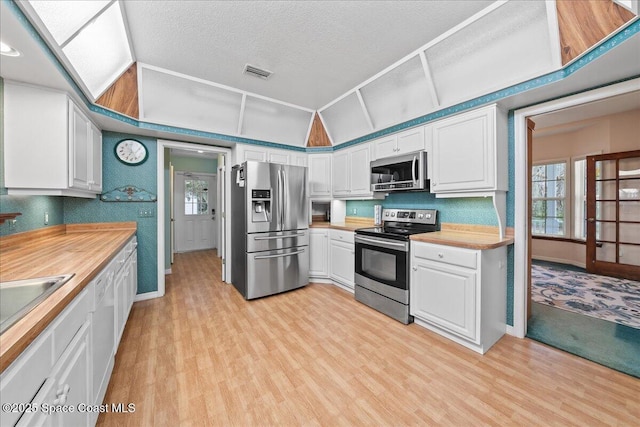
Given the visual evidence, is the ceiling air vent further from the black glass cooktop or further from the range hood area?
the black glass cooktop

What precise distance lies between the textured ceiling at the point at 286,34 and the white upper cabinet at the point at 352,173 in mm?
1064

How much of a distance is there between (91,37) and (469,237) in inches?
146

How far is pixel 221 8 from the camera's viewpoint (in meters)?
1.91

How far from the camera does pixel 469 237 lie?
2430mm

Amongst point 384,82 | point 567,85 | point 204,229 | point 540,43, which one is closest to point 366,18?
point 384,82

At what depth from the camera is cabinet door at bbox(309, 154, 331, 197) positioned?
430 centimetres

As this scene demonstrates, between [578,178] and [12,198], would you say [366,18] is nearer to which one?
[12,198]

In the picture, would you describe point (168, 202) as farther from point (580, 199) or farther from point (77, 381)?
point (580, 199)

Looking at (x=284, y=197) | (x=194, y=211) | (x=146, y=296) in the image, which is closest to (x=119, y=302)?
(x=146, y=296)

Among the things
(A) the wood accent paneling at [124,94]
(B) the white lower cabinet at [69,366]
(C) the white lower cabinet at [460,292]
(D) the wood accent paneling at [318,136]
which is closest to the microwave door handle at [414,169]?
(C) the white lower cabinet at [460,292]

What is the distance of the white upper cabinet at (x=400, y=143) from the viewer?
2879 millimetres

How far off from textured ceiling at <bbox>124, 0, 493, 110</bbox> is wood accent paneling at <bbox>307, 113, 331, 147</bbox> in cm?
118

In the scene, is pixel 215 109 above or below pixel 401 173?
above

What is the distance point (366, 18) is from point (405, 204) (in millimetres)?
2143
